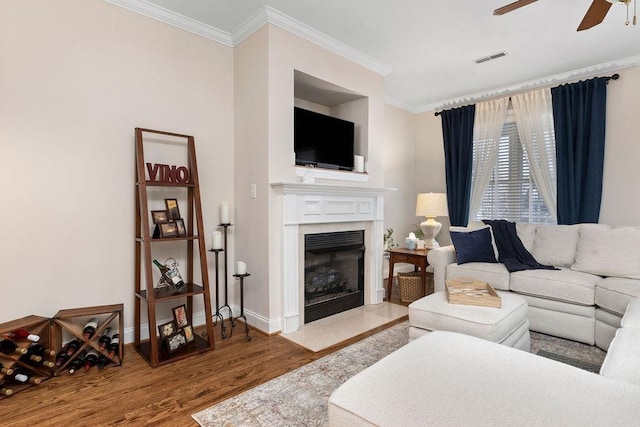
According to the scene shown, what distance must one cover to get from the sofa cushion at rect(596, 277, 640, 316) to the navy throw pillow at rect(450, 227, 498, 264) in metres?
0.89

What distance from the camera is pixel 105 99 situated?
257 centimetres

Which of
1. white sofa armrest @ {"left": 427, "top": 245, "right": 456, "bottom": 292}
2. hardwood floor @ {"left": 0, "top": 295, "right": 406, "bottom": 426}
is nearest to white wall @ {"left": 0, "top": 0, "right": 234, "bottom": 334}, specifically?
hardwood floor @ {"left": 0, "top": 295, "right": 406, "bottom": 426}

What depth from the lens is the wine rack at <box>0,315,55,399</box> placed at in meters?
1.97

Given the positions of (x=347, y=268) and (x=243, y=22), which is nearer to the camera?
(x=243, y=22)

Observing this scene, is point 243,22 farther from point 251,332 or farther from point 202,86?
point 251,332

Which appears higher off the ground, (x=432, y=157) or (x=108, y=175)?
(x=432, y=157)

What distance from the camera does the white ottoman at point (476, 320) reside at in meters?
2.05

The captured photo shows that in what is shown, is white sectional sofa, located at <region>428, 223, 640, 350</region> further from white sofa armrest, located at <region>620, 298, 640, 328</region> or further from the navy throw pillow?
white sofa armrest, located at <region>620, 298, 640, 328</region>

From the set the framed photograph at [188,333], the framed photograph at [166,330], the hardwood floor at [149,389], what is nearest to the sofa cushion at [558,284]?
the hardwood floor at [149,389]

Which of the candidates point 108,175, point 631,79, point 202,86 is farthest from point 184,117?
point 631,79

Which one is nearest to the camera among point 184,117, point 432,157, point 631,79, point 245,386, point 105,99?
point 245,386

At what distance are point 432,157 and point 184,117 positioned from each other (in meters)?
3.65

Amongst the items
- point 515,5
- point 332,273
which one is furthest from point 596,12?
point 332,273

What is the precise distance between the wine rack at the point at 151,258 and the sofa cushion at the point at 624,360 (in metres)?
2.36
